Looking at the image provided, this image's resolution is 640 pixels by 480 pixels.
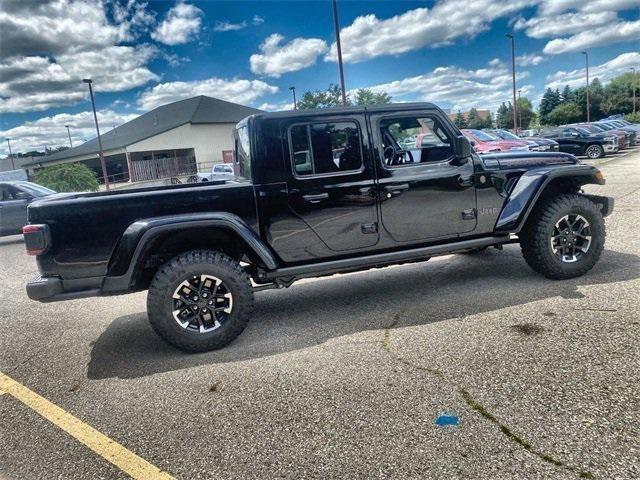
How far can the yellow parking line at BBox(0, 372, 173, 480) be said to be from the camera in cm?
245

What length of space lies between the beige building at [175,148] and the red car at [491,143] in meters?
24.4

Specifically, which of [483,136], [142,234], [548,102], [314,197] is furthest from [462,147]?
[548,102]

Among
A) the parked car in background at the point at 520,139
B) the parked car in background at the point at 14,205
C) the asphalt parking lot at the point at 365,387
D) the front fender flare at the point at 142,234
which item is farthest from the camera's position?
the parked car in background at the point at 520,139

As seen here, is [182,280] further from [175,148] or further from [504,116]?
[504,116]

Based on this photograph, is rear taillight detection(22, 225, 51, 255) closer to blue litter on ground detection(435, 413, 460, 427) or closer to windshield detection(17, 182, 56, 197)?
blue litter on ground detection(435, 413, 460, 427)

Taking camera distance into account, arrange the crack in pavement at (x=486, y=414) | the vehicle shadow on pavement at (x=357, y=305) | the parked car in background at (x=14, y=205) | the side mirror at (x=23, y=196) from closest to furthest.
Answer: the crack in pavement at (x=486, y=414), the vehicle shadow on pavement at (x=357, y=305), the parked car in background at (x=14, y=205), the side mirror at (x=23, y=196)

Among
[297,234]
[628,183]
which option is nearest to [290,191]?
[297,234]

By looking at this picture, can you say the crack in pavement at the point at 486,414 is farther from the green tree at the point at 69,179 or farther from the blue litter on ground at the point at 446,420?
the green tree at the point at 69,179

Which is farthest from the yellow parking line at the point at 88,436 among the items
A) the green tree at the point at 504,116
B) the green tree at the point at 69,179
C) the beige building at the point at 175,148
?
the green tree at the point at 504,116

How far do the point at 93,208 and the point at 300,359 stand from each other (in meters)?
2.04

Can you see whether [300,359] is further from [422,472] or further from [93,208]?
[93,208]

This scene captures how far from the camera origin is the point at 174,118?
144 ft

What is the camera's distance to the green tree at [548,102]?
8600 cm

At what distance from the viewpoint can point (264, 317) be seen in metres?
4.76
